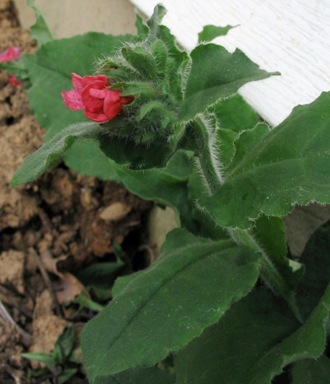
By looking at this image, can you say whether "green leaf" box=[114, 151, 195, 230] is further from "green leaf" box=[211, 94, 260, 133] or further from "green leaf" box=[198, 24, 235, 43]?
"green leaf" box=[198, 24, 235, 43]

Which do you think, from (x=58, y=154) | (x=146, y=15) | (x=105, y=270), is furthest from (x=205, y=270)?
(x=146, y=15)

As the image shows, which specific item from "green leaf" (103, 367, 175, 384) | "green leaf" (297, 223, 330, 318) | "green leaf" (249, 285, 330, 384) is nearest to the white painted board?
"green leaf" (297, 223, 330, 318)

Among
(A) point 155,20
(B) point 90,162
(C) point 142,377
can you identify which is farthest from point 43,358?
(A) point 155,20

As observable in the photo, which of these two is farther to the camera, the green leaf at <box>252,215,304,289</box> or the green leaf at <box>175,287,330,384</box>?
the green leaf at <box>252,215,304,289</box>

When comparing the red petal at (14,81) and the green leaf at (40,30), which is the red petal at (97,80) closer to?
the green leaf at (40,30)

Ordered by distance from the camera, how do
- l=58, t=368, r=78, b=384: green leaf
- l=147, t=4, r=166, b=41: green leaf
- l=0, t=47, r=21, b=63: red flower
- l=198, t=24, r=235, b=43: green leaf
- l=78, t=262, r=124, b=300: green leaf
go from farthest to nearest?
l=0, t=47, r=21, b=63: red flower < l=78, t=262, r=124, b=300: green leaf < l=58, t=368, r=78, b=384: green leaf < l=198, t=24, r=235, b=43: green leaf < l=147, t=4, r=166, b=41: green leaf

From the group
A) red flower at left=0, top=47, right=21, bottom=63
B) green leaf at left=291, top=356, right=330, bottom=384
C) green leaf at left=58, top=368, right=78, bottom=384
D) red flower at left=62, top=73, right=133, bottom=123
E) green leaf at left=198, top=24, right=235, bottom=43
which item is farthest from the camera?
red flower at left=0, top=47, right=21, bottom=63

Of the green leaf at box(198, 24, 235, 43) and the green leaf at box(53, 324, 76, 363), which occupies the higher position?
the green leaf at box(198, 24, 235, 43)

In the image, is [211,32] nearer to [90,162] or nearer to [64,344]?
[90,162]
